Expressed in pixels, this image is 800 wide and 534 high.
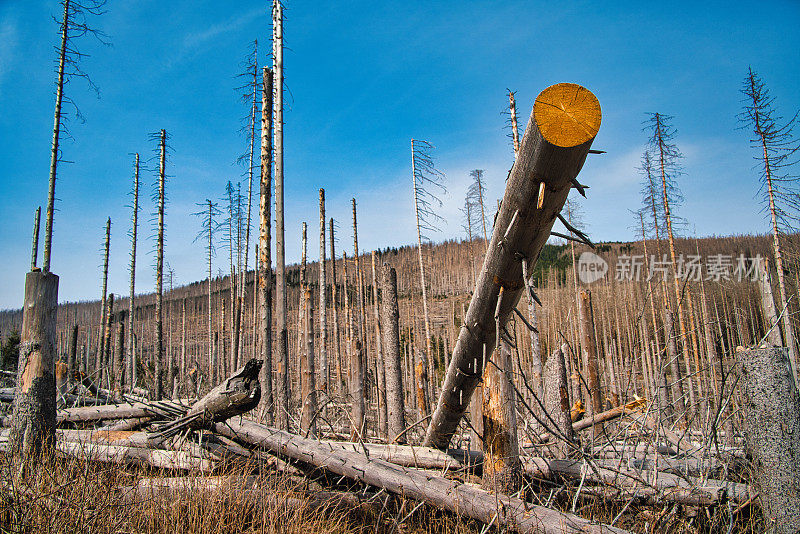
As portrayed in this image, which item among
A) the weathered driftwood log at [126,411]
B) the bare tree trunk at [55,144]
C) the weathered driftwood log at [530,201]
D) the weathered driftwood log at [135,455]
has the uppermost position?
the bare tree trunk at [55,144]

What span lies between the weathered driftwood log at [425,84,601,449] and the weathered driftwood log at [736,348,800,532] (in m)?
1.76

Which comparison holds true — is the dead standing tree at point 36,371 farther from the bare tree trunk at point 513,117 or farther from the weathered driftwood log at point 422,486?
the bare tree trunk at point 513,117

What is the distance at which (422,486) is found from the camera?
327 cm

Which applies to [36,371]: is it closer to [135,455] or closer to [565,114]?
[135,455]

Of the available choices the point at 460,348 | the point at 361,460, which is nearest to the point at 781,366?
the point at 460,348

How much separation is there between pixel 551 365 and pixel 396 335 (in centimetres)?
225

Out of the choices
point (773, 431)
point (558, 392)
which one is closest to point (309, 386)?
point (558, 392)

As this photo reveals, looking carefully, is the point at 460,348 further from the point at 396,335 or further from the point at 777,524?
the point at 396,335

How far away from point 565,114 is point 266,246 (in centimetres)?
635

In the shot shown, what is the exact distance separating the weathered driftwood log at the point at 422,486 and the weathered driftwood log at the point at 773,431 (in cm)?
101

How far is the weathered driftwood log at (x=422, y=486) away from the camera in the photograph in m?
2.77

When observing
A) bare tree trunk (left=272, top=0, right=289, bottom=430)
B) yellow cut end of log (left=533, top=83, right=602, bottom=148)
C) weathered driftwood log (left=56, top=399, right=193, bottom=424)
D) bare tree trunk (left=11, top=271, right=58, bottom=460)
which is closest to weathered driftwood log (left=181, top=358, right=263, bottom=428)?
weathered driftwood log (left=56, top=399, right=193, bottom=424)

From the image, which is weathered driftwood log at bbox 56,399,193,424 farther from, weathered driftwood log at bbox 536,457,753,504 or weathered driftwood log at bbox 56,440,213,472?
weathered driftwood log at bbox 536,457,753,504

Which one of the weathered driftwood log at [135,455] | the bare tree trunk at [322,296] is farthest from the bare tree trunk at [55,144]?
the weathered driftwood log at [135,455]
